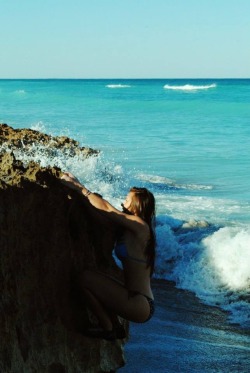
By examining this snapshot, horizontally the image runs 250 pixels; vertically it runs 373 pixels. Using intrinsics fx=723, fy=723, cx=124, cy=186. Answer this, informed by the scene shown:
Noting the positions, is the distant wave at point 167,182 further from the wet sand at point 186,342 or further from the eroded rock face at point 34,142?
the wet sand at point 186,342

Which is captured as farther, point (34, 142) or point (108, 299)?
point (34, 142)

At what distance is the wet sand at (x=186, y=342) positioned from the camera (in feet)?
20.1

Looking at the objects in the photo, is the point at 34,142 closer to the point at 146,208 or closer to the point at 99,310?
the point at 146,208

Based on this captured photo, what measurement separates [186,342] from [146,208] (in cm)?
260

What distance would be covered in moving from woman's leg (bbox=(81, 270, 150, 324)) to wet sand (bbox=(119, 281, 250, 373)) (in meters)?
1.54

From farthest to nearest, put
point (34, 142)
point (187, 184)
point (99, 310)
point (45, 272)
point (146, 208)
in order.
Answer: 1. point (187, 184)
2. point (34, 142)
3. point (146, 208)
4. point (99, 310)
5. point (45, 272)

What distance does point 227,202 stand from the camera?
1559cm

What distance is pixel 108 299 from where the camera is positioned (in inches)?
175

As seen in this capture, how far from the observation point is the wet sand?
6.12 meters

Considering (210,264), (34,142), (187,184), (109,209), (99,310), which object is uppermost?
(109,209)

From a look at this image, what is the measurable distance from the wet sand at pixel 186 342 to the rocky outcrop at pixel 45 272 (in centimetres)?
153

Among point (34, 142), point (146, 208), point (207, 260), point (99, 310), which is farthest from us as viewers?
point (34, 142)

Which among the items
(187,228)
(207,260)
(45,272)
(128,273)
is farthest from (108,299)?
(187,228)

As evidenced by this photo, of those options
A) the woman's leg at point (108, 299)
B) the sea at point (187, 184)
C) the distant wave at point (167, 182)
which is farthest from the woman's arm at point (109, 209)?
the distant wave at point (167, 182)
